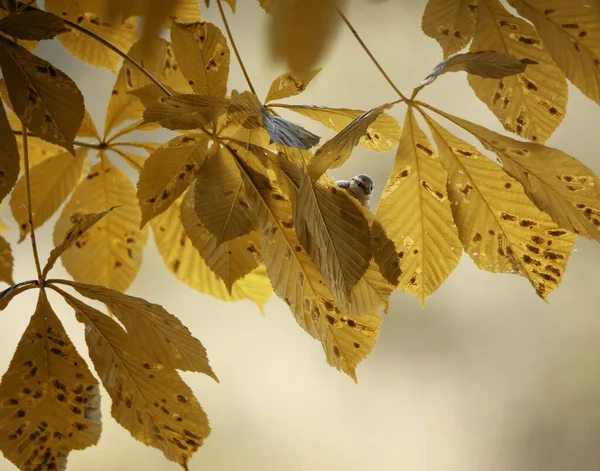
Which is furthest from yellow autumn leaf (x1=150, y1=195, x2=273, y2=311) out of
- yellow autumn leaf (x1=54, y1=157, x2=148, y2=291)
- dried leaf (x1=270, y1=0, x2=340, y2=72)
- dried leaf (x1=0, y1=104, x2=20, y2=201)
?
dried leaf (x1=270, y1=0, x2=340, y2=72)

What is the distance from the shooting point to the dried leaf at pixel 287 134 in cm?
27

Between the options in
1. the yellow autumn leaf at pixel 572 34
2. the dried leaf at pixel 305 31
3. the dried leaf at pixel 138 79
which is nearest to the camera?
the dried leaf at pixel 305 31

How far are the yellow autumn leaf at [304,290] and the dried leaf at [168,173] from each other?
0.11ft

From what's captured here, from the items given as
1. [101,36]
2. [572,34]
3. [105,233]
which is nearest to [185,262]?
[105,233]

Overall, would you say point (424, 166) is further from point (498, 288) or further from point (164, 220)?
point (498, 288)

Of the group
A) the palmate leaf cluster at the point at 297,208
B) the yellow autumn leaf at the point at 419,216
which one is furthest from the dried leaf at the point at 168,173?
the yellow autumn leaf at the point at 419,216

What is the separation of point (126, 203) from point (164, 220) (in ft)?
0.15

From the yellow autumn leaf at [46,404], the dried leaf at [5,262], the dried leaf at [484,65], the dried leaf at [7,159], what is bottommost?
the yellow autumn leaf at [46,404]

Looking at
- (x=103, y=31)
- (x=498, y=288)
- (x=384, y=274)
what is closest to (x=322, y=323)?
(x=384, y=274)

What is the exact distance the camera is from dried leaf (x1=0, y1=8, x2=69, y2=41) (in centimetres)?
31

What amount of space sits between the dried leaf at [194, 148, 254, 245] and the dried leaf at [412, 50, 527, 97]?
4.4 inches

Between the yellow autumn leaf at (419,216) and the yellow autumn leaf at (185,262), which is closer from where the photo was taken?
the yellow autumn leaf at (419,216)

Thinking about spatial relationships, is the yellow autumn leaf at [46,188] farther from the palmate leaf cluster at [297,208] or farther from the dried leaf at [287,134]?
the dried leaf at [287,134]

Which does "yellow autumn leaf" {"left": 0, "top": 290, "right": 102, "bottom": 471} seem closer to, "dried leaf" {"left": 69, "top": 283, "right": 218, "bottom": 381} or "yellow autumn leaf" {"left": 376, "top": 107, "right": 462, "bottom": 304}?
"dried leaf" {"left": 69, "top": 283, "right": 218, "bottom": 381}
